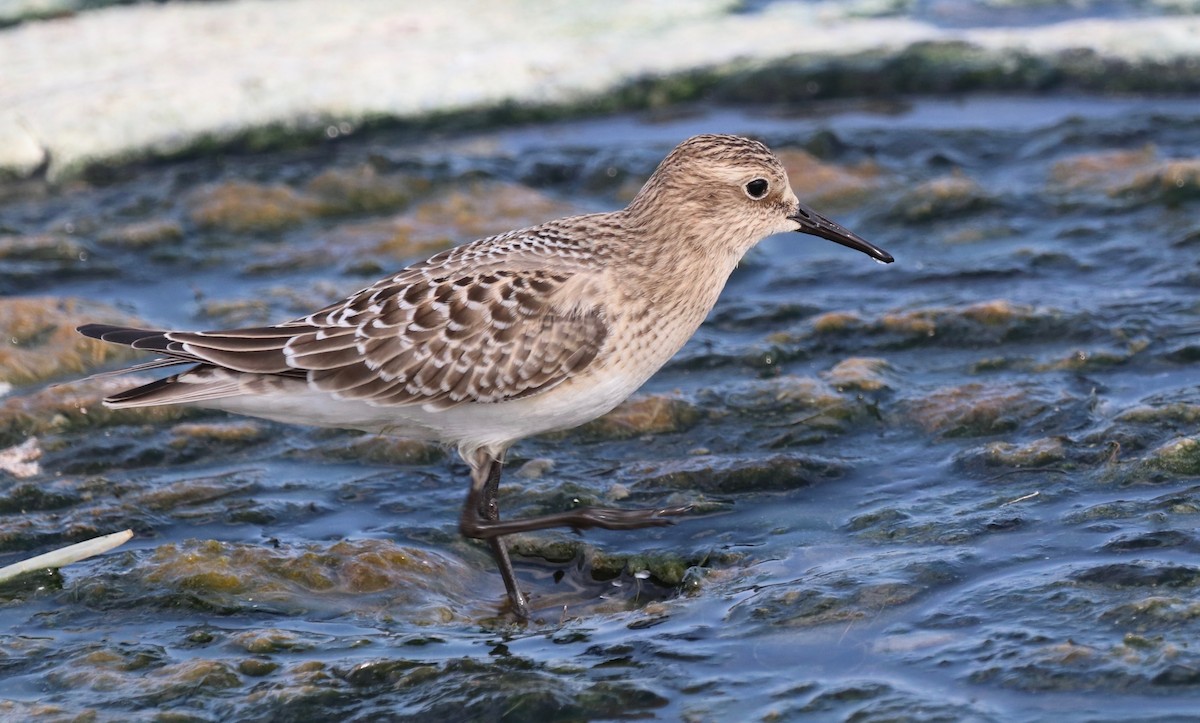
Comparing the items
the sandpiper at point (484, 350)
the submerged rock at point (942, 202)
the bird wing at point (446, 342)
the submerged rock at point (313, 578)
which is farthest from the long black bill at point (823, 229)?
the submerged rock at point (942, 202)

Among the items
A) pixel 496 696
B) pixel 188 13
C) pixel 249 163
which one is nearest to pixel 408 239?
pixel 249 163

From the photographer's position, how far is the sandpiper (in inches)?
224

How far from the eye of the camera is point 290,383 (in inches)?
228

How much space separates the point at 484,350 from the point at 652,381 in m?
1.84

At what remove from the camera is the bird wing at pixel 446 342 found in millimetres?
5680

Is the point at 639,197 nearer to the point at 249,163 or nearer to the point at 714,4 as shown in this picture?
the point at 249,163

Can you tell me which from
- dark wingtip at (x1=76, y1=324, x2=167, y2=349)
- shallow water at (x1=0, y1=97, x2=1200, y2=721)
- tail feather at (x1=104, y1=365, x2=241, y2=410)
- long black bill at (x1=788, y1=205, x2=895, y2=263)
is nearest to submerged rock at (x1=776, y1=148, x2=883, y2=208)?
shallow water at (x1=0, y1=97, x2=1200, y2=721)

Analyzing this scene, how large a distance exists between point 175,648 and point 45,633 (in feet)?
1.61

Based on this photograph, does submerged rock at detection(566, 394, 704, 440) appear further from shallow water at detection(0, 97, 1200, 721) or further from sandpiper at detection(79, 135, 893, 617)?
sandpiper at detection(79, 135, 893, 617)

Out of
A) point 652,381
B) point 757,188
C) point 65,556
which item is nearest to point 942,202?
point 652,381

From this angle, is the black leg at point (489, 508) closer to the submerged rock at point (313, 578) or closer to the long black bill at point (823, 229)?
the submerged rock at point (313, 578)

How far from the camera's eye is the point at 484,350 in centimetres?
571

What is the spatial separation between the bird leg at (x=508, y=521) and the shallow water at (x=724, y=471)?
0.18 m

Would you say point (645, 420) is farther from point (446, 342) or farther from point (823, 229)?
point (446, 342)
